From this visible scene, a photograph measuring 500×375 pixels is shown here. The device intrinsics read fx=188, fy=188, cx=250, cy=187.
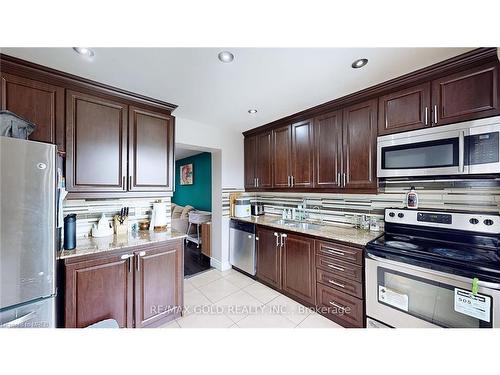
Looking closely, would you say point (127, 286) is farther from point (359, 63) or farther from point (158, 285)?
point (359, 63)

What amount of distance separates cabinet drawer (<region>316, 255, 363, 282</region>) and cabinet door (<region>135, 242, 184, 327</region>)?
142 cm

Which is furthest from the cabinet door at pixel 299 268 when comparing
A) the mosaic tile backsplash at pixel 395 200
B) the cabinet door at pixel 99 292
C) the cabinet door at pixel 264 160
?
the cabinet door at pixel 99 292

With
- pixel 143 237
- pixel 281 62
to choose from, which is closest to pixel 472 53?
pixel 281 62

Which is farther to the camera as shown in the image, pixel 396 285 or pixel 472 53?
pixel 396 285

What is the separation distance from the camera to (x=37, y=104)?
1430 millimetres

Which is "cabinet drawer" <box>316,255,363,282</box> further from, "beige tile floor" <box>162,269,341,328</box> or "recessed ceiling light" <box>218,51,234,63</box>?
"recessed ceiling light" <box>218,51,234,63</box>

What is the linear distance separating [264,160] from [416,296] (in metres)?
2.19

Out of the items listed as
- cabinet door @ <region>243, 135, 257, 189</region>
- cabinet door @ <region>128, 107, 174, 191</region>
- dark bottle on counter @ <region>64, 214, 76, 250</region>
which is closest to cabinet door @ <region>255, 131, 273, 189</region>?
cabinet door @ <region>243, 135, 257, 189</region>

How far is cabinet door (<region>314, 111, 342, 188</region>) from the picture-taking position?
6.81 ft

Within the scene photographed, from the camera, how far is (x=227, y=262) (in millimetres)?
3096

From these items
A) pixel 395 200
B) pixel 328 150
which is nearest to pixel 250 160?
pixel 328 150

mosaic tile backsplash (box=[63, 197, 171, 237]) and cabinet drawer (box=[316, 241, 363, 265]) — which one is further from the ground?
mosaic tile backsplash (box=[63, 197, 171, 237])
